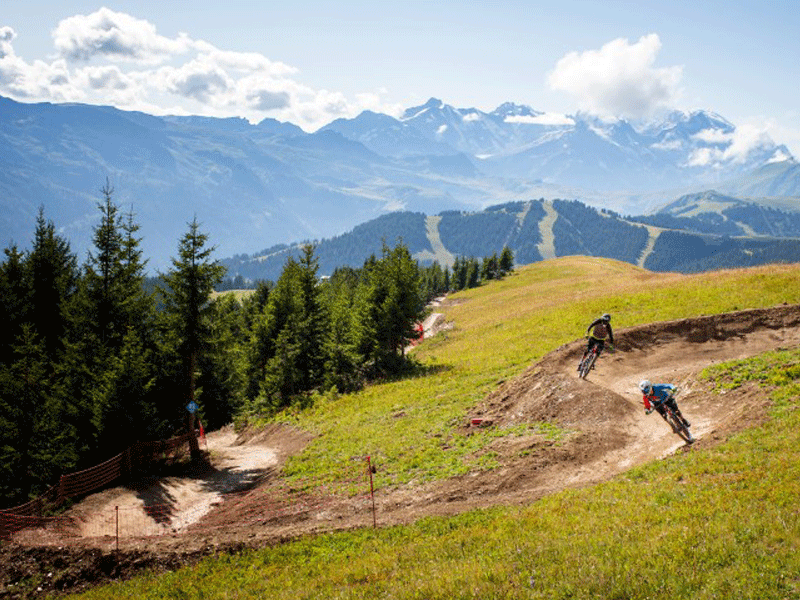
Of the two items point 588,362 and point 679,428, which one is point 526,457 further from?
point 588,362

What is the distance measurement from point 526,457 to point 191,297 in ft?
67.1

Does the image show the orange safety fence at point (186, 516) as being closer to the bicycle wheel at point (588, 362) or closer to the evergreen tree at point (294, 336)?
the bicycle wheel at point (588, 362)

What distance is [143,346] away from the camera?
111 ft

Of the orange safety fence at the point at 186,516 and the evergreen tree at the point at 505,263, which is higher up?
the evergreen tree at the point at 505,263

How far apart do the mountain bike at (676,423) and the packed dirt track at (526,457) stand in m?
0.30

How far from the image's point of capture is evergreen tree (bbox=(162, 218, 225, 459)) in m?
28.5

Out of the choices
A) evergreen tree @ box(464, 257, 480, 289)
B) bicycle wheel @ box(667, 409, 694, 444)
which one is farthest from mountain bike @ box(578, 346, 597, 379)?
A: evergreen tree @ box(464, 257, 480, 289)

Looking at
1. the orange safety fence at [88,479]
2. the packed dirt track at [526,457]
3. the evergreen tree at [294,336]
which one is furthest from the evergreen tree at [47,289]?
the packed dirt track at [526,457]

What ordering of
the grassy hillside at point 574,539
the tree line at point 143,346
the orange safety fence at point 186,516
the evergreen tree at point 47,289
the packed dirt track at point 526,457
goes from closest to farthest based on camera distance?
the grassy hillside at point 574,539, the packed dirt track at point 526,457, the orange safety fence at point 186,516, the tree line at point 143,346, the evergreen tree at point 47,289

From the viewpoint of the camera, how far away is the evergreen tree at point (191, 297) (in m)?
28.5

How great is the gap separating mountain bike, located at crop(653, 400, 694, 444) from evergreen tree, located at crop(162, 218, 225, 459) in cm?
2299

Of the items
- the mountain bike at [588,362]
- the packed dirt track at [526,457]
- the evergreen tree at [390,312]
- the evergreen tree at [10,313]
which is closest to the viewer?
the packed dirt track at [526,457]

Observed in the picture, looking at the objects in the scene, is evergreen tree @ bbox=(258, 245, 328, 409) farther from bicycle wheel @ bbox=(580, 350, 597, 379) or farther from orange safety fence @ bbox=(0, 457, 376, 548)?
bicycle wheel @ bbox=(580, 350, 597, 379)

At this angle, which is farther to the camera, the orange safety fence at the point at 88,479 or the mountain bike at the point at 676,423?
the orange safety fence at the point at 88,479
